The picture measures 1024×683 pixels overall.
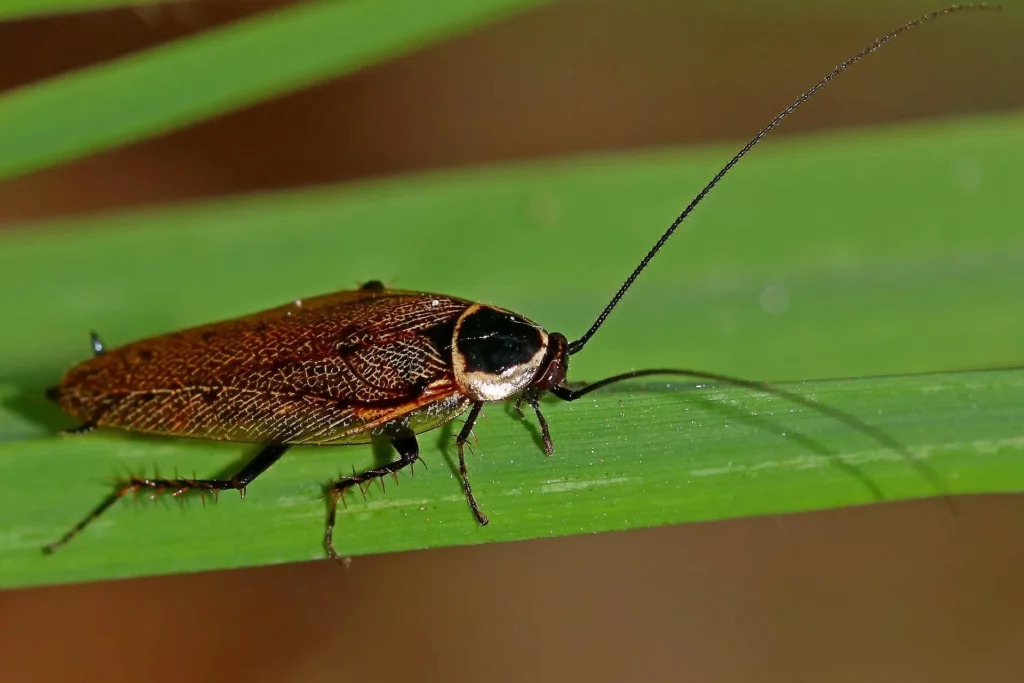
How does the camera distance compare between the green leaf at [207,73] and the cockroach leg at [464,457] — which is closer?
the cockroach leg at [464,457]

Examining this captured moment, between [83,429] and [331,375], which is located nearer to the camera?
[83,429]

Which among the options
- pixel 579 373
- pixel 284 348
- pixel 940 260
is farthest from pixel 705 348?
pixel 284 348

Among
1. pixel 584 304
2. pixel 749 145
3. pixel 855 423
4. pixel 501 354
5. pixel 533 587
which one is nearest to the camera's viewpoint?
pixel 855 423

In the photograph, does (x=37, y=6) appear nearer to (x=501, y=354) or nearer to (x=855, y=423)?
(x=501, y=354)

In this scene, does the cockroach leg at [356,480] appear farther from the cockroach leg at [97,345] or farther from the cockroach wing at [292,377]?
the cockroach leg at [97,345]

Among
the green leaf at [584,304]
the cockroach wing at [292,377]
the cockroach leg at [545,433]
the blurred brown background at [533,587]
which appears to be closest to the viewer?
the green leaf at [584,304]

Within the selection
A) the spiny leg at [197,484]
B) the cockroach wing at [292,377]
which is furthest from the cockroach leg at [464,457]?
the spiny leg at [197,484]

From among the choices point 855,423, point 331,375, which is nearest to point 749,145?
point 855,423
